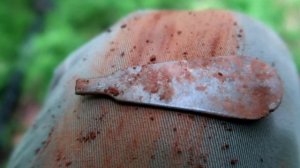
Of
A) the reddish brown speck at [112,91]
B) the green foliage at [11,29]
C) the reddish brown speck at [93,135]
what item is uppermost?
the reddish brown speck at [112,91]

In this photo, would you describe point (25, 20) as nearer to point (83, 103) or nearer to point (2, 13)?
point (2, 13)

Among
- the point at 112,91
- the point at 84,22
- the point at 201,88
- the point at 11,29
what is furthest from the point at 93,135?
the point at 11,29

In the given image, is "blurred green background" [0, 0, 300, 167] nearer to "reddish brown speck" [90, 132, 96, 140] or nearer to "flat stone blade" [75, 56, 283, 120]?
"flat stone blade" [75, 56, 283, 120]

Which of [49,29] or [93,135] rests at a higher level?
[93,135]

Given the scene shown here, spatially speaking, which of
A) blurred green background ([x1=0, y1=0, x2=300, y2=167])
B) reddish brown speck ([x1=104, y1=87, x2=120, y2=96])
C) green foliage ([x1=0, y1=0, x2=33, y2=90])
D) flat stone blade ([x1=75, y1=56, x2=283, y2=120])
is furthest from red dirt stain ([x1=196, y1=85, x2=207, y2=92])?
green foliage ([x1=0, y1=0, x2=33, y2=90])

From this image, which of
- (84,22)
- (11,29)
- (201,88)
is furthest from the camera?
(11,29)

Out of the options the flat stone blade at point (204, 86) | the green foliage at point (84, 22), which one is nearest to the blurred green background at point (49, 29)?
the green foliage at point (84, 22)

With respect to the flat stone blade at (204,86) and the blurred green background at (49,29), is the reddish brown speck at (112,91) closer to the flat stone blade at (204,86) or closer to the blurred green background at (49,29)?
the flat stone blade at (204,86)

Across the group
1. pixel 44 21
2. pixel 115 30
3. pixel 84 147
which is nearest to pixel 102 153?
pixel 84 147

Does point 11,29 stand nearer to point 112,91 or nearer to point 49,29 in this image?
point 49,29
